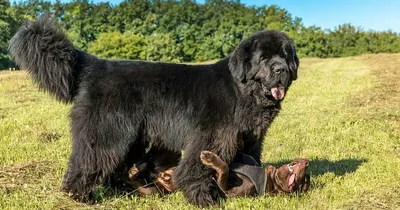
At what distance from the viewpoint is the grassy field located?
4.76 metres

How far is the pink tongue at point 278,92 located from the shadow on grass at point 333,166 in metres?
1.74

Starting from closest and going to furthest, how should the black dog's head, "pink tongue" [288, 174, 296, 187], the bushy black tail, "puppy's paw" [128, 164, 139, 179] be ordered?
the bushy black tail < the black dog's head < "pink tongue" [288, 174, 296, 187] < "puppy's paw" [128, 164, 139, 179]

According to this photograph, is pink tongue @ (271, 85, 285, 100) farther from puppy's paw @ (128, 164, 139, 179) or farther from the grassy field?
puppy's paw @ (128, 164, 139, 179)

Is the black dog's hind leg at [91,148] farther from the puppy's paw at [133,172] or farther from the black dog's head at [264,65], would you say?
the black dog's head at [264,65]

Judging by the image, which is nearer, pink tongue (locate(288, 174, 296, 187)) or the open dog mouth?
the open dog mouth

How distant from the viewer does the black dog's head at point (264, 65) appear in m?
4.80

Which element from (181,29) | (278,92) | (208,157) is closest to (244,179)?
(208,157)

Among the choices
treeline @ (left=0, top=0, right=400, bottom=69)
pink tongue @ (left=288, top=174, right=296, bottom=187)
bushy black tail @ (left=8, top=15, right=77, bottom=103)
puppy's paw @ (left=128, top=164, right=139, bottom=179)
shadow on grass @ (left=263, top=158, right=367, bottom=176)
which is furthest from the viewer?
treeline @ (left=0, top=0, right=400, bottom=69)

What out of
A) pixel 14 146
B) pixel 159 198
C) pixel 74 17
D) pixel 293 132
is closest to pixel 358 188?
pixel 159 198

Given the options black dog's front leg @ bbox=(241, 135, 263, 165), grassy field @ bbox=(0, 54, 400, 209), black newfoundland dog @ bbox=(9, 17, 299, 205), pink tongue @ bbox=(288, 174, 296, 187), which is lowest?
grassy field @ bbox=(0, 54, 400, 209)

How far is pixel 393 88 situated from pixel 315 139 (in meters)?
8.83

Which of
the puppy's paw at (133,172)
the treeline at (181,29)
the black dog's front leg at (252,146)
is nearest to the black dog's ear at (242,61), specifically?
the black dog's front leg at (252,146)

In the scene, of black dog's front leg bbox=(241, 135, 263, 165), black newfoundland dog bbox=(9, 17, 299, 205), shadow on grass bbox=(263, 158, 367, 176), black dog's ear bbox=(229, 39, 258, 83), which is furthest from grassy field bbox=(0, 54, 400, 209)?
black dog's ear bbox=(229, 39, 258, 83)

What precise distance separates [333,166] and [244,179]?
201cm
